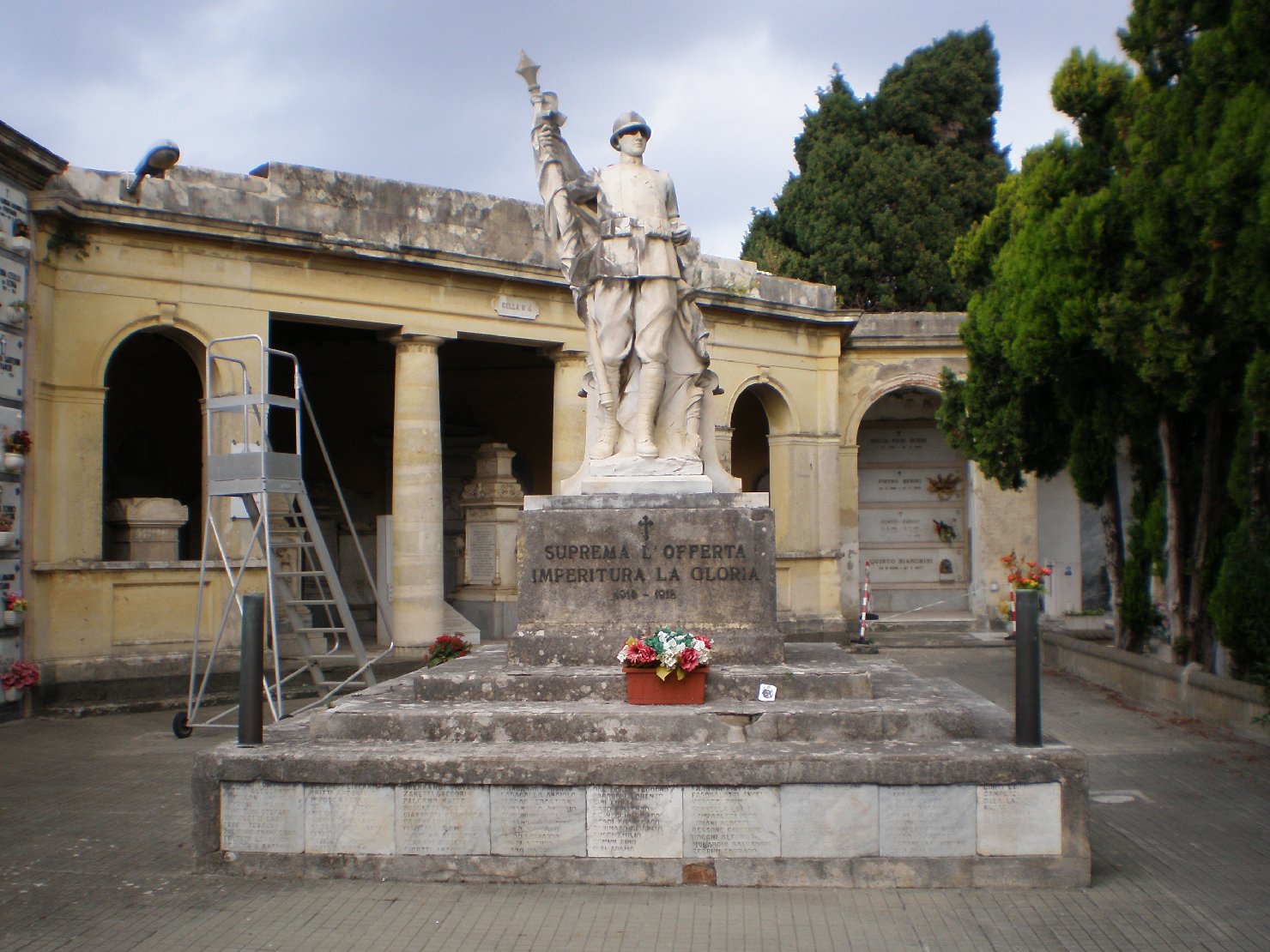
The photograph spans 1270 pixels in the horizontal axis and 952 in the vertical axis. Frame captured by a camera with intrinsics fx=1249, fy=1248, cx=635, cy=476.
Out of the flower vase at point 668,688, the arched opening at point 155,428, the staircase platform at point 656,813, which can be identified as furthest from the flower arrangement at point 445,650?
the arched opening at point 155,428

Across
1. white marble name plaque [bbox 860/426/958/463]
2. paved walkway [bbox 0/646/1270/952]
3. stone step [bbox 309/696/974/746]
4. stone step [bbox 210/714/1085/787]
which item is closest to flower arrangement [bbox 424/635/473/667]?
paved walkway [bbox 0/646/1270/952]

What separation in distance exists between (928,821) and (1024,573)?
1395 cm

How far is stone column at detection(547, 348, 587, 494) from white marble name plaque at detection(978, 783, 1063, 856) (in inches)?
432

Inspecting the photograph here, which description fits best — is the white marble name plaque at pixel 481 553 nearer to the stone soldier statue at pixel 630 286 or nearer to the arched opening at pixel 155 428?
the arched opening at pixel 155 428

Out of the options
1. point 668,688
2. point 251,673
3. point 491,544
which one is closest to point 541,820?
point 668,688

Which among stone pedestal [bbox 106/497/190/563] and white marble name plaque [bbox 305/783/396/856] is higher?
stone pedestal [bbox 106/497/190/563]

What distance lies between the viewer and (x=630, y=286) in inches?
311

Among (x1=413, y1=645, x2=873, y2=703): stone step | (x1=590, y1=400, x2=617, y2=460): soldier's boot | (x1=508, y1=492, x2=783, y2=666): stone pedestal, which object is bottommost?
(x1=413, y1=645, x2=873, y2=703): stone step

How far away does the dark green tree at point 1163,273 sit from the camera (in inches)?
337

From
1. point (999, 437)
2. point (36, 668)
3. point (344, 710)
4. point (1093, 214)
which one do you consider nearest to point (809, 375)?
point (999, 437)

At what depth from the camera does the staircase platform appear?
5.75m

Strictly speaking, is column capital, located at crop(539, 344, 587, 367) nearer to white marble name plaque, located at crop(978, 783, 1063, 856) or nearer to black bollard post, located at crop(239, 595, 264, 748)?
black bollard post, located at crop(239, 595, 264, 748)

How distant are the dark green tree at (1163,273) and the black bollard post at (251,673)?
6.48 m

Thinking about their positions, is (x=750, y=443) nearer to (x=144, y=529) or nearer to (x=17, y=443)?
(x=144, y=529)
